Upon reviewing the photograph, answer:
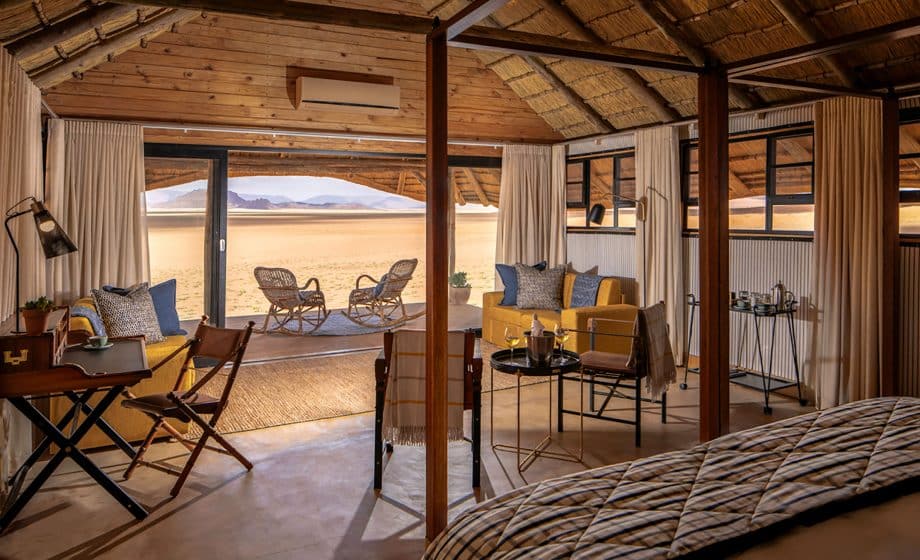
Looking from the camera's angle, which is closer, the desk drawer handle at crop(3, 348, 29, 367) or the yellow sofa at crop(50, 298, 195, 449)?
the desk drawer handle at crop(3, 348, 29, 367)

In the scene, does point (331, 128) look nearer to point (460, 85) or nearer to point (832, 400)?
point (460, 85)

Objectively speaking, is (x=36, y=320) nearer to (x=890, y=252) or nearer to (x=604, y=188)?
(x=890, y=252)

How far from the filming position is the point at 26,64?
175 inches

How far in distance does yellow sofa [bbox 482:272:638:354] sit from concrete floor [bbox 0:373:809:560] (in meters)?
1.65

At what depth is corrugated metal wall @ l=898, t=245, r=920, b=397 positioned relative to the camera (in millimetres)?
4984

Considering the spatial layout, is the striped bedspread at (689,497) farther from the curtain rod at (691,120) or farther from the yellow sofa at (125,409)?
the curtain rod at (691,120)

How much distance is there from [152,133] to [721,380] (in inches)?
215

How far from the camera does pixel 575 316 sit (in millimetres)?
6457

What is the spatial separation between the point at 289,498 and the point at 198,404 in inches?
30.9

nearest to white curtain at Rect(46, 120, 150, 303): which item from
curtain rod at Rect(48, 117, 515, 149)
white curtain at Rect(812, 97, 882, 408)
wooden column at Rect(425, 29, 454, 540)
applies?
curtain rod at Rect(48, 117, 515, 149)

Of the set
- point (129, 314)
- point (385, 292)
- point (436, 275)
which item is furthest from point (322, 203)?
point (436, 275)

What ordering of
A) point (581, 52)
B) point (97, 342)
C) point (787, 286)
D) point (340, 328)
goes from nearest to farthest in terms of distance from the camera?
point (581, 52), point (97, 342), point (787, 286), point (340, 328)

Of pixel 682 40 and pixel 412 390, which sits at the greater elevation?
pixel 682 40

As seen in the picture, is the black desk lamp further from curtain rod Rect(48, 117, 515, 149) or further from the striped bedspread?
the striped bedspread
